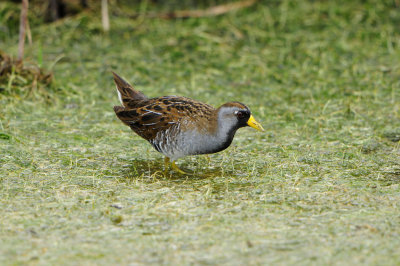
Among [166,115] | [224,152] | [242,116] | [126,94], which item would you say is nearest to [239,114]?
[242,116]

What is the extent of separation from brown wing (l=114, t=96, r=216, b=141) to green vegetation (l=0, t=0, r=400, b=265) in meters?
0.33

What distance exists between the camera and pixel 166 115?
4.69m

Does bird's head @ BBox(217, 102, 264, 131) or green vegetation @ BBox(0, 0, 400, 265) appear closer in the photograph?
green vegetation @ BBox(0, 0, 400, 265)

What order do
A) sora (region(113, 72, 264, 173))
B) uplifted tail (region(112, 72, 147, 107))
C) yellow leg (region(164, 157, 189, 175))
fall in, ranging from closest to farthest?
1. sora (region(113, 72, 264, 173))
2. yellow leg (region(164, 157, 189, 175))
3. uplifted tail (region(112, 72, 147, 107))

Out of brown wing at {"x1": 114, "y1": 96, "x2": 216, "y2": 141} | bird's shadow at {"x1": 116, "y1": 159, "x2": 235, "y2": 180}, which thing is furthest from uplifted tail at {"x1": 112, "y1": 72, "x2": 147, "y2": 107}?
bird's shadow at {"x1": 116, "y1": 159, "x2": 235, "y2": 180}

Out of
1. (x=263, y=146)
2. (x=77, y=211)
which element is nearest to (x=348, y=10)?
(x=263, y=146)

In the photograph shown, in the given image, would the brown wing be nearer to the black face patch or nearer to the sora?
the sora

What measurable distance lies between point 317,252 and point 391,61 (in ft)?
14.6

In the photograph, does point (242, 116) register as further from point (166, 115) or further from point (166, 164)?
point (166, 164)

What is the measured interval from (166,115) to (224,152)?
718 mm

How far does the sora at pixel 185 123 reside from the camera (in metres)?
4.51

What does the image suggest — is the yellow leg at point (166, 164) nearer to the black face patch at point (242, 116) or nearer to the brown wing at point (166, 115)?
the brown wing at point (166, 115)

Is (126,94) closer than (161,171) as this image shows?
No

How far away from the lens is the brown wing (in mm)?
4602
